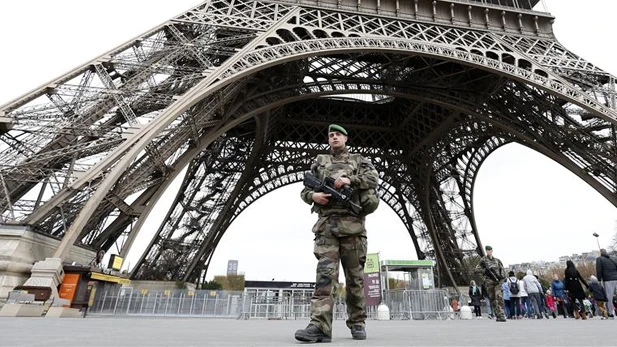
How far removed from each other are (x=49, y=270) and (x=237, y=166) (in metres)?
15.2

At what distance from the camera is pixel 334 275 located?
316 cm

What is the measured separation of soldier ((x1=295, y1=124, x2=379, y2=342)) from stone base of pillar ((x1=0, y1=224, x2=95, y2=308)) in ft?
27.1

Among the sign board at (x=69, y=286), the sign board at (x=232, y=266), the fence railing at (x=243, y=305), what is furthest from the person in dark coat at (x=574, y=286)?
the sign board at (x=232, y=266)

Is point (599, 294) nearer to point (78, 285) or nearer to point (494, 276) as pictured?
point (494, 276)

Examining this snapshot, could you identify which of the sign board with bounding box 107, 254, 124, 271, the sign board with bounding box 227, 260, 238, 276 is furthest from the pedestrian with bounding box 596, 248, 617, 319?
the sign board with bounding box 227, 260, 238, 276

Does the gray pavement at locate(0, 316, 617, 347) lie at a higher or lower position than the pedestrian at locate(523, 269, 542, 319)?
lower

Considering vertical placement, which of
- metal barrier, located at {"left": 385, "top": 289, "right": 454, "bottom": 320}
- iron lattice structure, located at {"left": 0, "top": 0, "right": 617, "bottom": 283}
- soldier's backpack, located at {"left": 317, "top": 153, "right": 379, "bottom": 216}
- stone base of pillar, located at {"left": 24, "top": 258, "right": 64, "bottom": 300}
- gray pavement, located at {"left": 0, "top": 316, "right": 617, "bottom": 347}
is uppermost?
iron lattice structure, located at {"left": 0, "top": 0, "right": 617, "bottom": 283}

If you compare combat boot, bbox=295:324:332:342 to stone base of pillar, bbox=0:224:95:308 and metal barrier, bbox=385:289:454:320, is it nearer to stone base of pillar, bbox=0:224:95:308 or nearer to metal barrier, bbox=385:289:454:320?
stone base of pillar, bbox=0:224:95:308

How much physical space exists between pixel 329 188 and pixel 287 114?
2171 cm

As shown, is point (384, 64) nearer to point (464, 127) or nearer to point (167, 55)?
point (464, 127)

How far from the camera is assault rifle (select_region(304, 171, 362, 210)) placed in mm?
3143

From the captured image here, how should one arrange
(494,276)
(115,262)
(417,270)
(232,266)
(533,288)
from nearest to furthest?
(494,276), (533,288), (115,262), (417,270), (232,266)

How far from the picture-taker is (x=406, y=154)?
2678cm

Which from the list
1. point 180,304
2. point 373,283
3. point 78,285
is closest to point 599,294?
point 373,283
